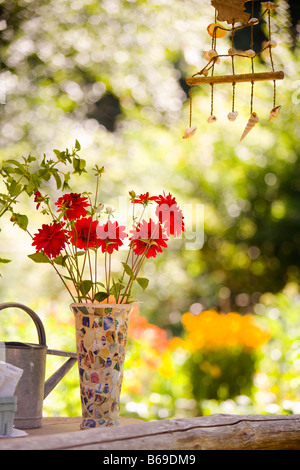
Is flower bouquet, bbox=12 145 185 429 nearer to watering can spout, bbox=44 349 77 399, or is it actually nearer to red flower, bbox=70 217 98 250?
red flower, bbox=70 217 98 250

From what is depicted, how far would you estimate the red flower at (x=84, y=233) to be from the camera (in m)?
1.13

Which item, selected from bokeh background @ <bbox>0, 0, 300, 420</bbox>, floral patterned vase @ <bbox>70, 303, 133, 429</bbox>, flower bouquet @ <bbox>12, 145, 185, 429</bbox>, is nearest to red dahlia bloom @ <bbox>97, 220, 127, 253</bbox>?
flower bouquet @ <bbox>12, 145, 185, 429</bbox>

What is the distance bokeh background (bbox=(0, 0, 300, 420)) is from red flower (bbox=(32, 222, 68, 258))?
118 inches

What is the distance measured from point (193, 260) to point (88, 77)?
158 cm

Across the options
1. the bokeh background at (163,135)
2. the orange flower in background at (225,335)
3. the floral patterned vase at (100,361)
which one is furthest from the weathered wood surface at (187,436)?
the bokeh background at (163,135)

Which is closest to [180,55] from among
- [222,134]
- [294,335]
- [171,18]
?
[171,18]

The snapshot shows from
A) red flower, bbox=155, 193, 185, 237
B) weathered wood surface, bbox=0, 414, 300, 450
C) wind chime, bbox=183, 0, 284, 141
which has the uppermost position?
wind chime, bbox=183, 0, 284, 141

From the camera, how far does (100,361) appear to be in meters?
1.07

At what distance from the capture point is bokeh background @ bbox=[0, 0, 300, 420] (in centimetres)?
427

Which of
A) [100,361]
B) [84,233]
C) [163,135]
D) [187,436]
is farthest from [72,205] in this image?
[163,135]

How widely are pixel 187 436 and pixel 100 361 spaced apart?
9.0 inches

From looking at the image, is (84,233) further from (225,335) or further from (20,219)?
(225,335)

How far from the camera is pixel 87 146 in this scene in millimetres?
4414

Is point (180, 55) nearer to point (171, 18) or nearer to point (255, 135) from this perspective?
point (171, 18)
